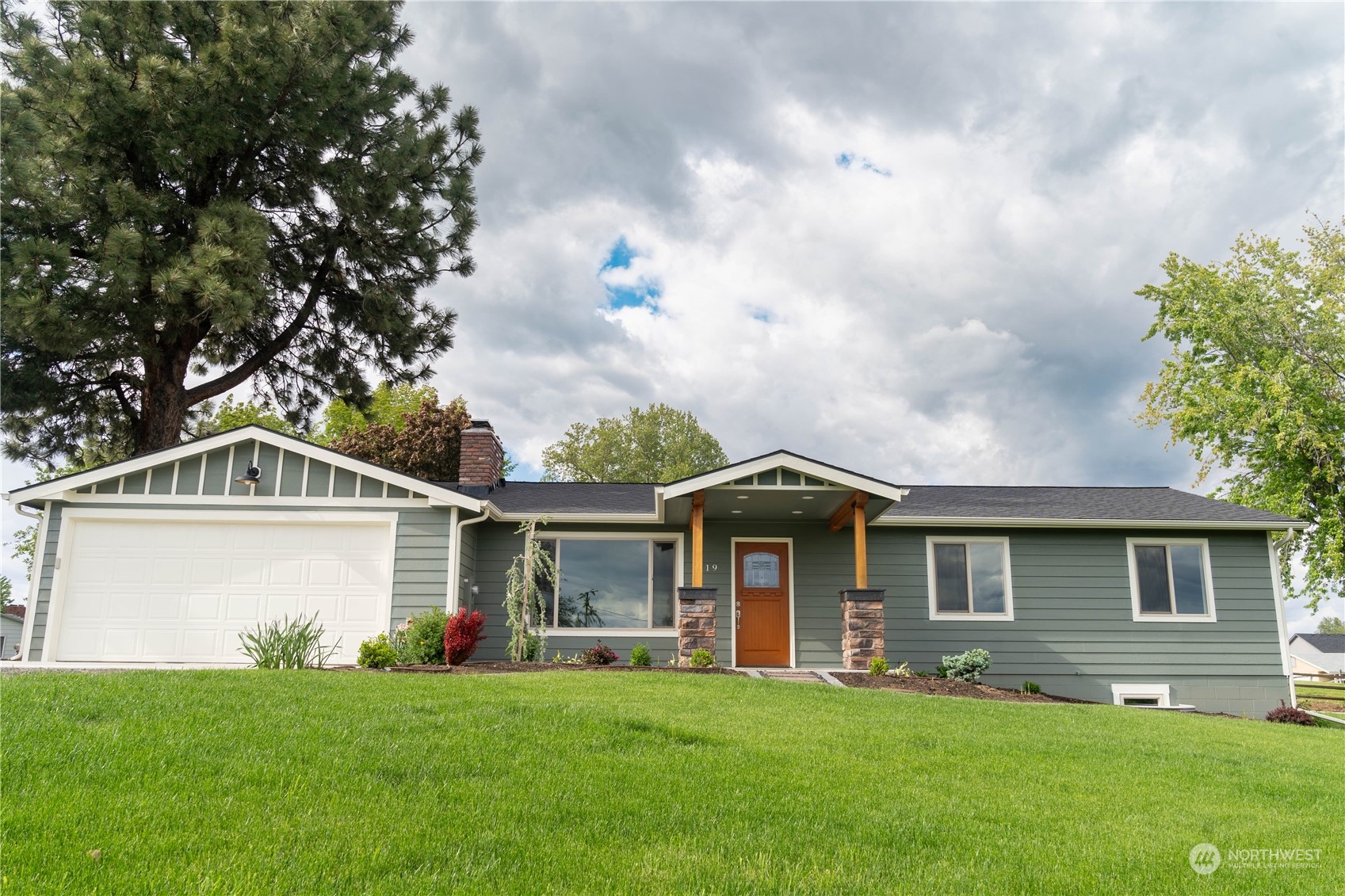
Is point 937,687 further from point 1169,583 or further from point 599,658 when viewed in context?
point 1169,583

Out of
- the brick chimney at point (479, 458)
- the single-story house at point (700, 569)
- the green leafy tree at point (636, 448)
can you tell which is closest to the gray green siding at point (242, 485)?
the single-story house at point (700, 569)

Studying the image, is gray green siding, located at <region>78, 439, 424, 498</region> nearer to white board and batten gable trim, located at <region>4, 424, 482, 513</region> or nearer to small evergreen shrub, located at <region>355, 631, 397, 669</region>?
white board and batten gable trim, located at <region>4, 424, 482, 513</region>

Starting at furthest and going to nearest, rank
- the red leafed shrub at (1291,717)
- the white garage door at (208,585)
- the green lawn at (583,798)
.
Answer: the red leafed shrub at (1291,717) → the white garage door at (208,585) → the green lawn at (583,798)

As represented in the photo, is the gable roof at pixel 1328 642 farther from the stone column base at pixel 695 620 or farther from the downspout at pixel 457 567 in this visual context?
the downspout at pixel 457 567

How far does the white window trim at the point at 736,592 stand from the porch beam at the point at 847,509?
778mm

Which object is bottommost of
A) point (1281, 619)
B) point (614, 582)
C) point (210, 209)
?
point (1281, 619)

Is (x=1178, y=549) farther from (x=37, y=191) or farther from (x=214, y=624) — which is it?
(x=37, y=191)

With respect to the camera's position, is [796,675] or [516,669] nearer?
[516,669]

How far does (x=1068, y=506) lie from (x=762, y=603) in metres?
5.48

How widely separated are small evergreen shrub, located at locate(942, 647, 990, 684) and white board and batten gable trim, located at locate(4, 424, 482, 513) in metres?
7.37

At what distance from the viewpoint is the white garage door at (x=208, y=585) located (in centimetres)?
1200

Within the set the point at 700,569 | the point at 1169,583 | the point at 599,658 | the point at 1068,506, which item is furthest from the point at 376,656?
the point at 1169,583

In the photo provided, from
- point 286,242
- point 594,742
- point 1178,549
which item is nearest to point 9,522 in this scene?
point 286,242

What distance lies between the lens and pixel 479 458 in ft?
48.0
